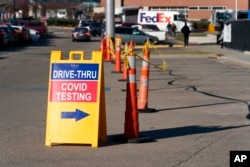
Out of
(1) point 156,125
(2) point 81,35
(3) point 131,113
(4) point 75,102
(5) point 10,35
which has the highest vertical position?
(4) point 75,102

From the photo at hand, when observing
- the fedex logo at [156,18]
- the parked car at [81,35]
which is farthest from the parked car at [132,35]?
the fedex logo at [156,18]

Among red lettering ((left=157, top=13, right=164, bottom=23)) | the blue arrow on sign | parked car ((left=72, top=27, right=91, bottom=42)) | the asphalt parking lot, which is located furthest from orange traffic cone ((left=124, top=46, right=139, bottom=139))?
red lettering ((left=157, top=13, right=164, bottom=23))

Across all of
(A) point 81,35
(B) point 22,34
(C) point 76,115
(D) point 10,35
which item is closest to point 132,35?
(D) point 10,35

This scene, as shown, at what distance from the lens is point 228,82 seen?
21266mm

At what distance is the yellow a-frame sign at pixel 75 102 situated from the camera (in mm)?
10148

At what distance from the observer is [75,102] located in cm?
1028

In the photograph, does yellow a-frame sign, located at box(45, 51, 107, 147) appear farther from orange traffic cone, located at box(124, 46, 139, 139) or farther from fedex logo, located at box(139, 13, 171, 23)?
fedex logo, located at box(139, 13, 171, 23)

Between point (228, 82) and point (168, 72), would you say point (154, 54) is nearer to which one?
point (168, 72)

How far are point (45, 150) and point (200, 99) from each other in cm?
720

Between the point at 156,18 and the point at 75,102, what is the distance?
232 feet

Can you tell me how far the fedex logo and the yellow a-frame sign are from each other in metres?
70.2

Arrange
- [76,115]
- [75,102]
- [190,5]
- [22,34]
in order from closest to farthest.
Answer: [76,115]
[75,102]
[22,34]
[190,5]

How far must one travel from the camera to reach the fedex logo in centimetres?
8044

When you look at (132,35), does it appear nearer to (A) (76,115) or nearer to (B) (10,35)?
(B) (10,35)
